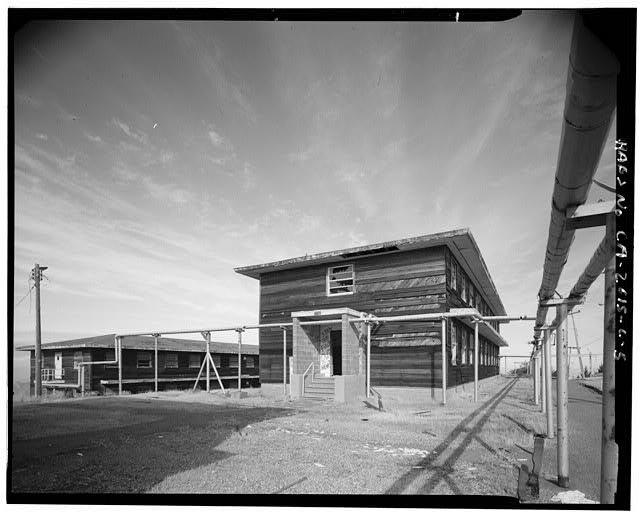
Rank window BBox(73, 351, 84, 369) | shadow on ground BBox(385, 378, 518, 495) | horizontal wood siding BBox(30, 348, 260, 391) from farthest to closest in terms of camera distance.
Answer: window BBox(73, 351, 84, 369) → horizontal wood siding BBox(30, 348, 260, 391) → shadow on ground BBox(385, 378, 518, 495)

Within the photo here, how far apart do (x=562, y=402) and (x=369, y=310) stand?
11682 millimetres

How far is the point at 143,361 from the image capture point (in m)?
29.3

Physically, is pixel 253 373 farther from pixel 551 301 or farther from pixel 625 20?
pixel 625 20

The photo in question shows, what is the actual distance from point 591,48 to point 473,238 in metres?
14.6

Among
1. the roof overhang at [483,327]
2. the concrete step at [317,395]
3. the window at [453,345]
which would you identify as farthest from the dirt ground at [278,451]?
the roof overhang at [483,327]

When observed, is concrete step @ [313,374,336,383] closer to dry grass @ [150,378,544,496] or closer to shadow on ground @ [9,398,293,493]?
shadow on ground @ [9,398,293,493]

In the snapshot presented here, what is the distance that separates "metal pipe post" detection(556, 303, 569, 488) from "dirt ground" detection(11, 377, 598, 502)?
56 cm

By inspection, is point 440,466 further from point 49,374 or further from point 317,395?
point 49,374

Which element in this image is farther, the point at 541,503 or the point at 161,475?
the point at 161,475

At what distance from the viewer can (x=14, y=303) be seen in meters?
7.11

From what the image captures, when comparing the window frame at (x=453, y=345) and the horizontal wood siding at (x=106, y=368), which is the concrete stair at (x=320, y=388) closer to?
the window frame at (x=453, y=345)

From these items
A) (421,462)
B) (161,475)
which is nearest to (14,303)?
(161,475)

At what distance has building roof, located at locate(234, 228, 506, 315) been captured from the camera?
1658cm

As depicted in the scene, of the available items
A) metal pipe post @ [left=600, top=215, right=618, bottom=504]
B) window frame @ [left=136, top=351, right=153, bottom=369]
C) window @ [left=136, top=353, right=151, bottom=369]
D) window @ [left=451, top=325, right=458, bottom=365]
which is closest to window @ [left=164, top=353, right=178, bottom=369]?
window frame @ [left=136, top=351, right=153, bottom=369]
